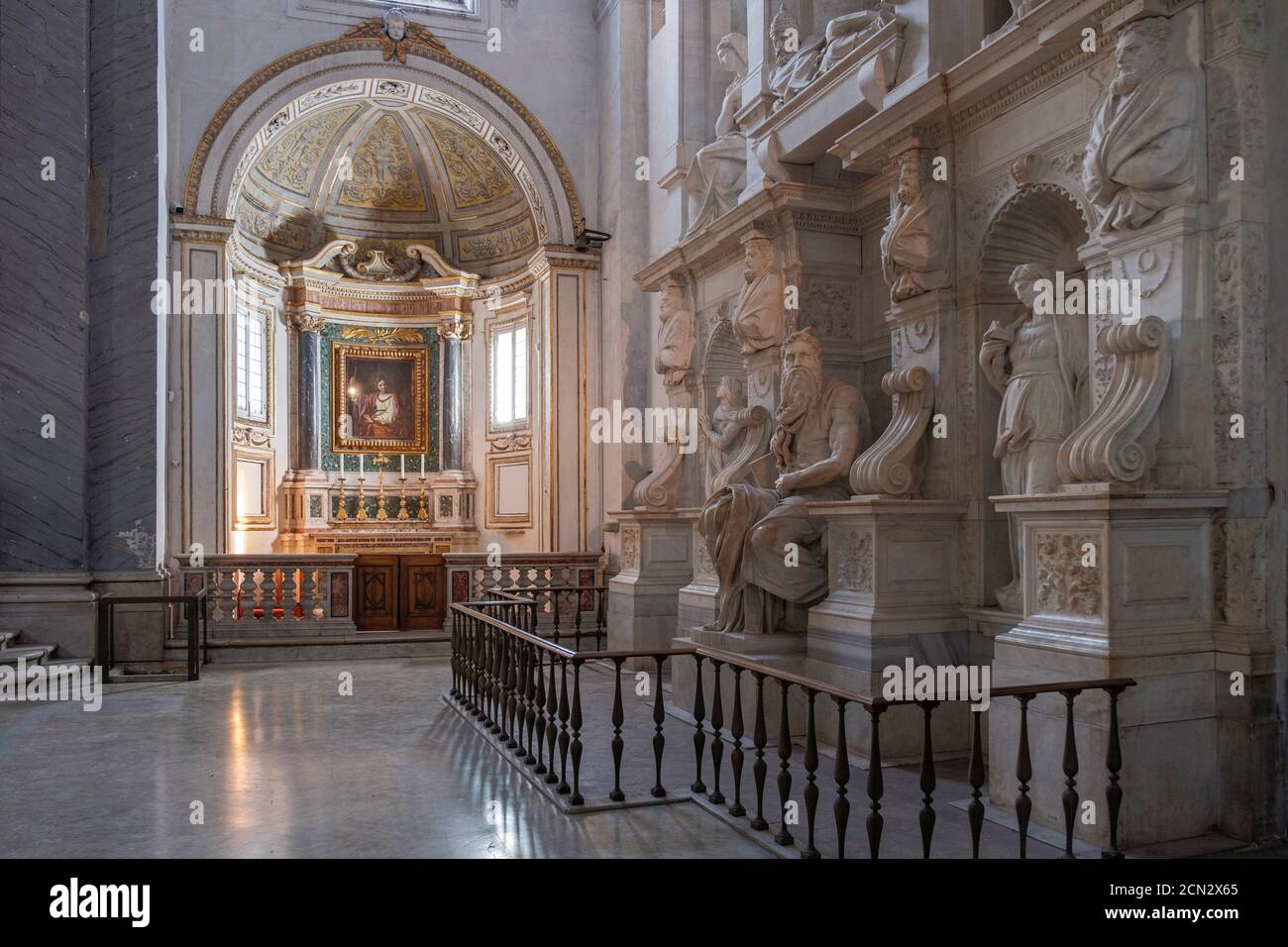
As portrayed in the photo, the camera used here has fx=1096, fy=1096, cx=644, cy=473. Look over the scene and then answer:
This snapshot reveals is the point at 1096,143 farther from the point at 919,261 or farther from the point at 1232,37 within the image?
the point at 919,261

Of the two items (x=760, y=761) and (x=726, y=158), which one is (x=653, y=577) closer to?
(x=726, y=158)

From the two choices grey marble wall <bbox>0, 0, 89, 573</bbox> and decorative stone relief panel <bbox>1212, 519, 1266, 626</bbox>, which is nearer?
decorative stone relief panel <bbox>1212, 519, 1266, 626</bbox>

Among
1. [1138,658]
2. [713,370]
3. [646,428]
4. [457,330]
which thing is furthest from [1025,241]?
[457,330]

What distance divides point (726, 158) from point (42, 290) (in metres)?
6.49

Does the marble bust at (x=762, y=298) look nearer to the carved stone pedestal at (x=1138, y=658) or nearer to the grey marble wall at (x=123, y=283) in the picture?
the carved stone pedestal at (x=1138, y=658)

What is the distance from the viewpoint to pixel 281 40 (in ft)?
44.7

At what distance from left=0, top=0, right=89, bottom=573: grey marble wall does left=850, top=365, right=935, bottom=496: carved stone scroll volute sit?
25.0ft

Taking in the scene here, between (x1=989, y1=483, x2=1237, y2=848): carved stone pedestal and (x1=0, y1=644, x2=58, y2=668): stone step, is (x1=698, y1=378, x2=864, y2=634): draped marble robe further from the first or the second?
(x1=0, y1=644, x2=58, y2=668): stone step

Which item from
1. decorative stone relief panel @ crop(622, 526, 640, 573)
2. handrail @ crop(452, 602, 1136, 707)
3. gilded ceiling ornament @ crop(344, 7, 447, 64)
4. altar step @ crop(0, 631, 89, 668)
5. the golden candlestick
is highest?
gilded ceiling ornament @ crop(344, 7, 447, 64)

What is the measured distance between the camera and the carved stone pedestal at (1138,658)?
4.60m

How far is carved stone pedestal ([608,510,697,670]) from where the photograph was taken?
997 cm

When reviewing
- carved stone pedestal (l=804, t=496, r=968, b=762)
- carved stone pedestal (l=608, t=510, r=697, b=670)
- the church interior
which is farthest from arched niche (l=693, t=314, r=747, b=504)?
carved stone pedestal (l=804, t=496, r=968, b=762)

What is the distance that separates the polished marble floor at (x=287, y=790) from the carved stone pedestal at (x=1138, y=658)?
1.51 meters

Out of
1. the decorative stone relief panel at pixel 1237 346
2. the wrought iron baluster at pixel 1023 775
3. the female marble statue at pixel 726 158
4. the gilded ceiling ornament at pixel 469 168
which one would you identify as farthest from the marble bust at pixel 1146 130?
the gilded ceiling ornament at pixel 469 168
